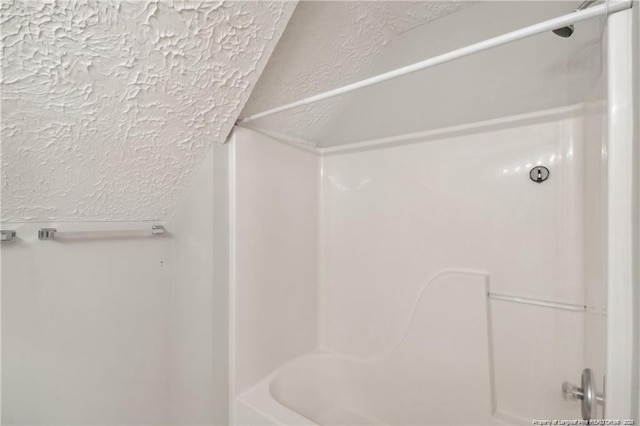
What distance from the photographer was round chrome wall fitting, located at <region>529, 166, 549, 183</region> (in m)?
1.21

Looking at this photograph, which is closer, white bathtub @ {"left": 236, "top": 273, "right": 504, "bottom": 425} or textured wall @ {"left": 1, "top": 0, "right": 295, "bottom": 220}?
textured wall @ {"left": 1, "top": 0, "right": 295, "bottom": 220}

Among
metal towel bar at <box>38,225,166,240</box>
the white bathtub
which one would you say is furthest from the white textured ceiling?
the white bathtub

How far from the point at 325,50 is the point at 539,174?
113 cm

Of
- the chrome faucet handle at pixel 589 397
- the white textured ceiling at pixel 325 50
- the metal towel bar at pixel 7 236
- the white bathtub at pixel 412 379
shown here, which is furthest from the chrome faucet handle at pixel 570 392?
the metal towel bar at pixel 7 236

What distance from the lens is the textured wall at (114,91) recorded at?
2.57 feet

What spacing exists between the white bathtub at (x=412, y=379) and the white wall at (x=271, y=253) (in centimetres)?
15

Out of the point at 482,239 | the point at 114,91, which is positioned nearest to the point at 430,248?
the point at 482,239

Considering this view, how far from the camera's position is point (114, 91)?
36.7 inches

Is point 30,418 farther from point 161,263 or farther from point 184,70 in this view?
point 184,70

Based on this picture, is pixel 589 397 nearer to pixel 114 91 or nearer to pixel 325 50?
pixel 325 50

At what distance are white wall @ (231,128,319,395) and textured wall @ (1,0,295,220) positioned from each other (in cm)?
25

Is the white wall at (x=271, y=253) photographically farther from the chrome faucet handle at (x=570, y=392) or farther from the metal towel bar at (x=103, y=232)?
the chrome faucet handle at (x=570, y=392)

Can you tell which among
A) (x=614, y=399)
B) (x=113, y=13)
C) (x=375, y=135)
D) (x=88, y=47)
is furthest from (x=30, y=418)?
(x=375, y=135)

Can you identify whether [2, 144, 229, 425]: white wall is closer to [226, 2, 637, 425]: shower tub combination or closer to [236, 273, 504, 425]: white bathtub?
[226, 2, 637, 425]: shower tub combination
